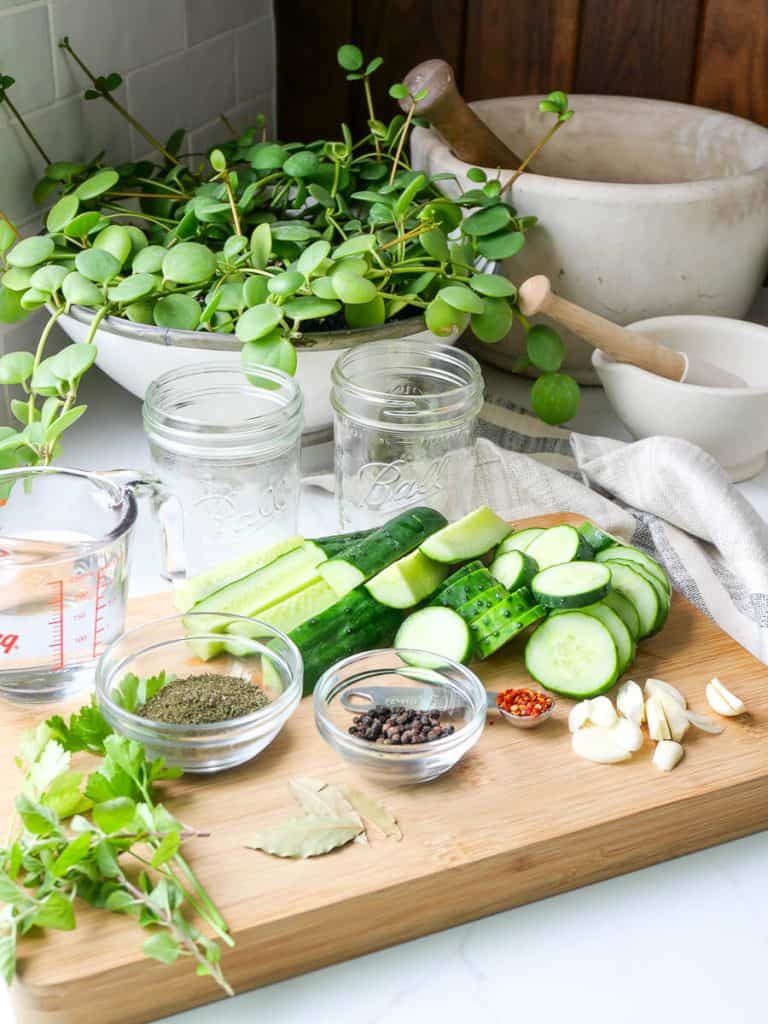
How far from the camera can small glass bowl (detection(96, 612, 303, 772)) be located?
0.91 metres

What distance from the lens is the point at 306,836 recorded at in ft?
2.88

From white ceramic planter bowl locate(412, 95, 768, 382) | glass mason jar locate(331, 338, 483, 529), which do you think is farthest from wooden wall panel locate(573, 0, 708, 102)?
glass mason jar locate(331, 338, 483, 529)

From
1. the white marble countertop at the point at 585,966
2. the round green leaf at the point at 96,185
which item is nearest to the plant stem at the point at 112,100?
the round green leaf at the point at 96,185

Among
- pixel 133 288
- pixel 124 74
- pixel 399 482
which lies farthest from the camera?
pixel 124 74

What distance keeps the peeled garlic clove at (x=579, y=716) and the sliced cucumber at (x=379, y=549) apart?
0.73 feet

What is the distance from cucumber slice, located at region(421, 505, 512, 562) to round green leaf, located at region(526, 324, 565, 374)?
308mm

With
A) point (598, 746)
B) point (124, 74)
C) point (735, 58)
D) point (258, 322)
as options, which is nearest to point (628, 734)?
point (598, 746)

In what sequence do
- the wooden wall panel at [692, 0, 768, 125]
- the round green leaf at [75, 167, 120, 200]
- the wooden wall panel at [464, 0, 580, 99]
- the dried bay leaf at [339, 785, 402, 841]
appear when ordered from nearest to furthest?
the dried bay leaf at [339, 785, 402, 841]
the round green leaf at [75, 167, 120, 200]
the wooden wall panel at [692, 0, 768, 125]
the wooden wall panel at [464, 0, 580, 99]

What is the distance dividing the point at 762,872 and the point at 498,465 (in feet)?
1.97

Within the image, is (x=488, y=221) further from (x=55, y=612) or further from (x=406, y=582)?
(x=55, y=612)

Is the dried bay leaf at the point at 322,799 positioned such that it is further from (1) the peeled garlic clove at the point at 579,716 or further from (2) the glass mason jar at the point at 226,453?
(2) the glass mason jar at the point at 226,453

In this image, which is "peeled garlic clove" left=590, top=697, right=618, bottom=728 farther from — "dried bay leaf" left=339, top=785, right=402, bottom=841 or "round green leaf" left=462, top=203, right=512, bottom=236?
"round green leaf" left=462, top=203, right=512, bottom=236

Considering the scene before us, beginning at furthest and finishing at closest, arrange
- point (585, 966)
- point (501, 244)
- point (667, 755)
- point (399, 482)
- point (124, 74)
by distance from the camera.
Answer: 1. point (124, 74)
2. point (501, 244)
3. point (399, 482)
4. point (667, 755)
5. point (585, 966)

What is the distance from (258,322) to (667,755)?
1.75ft
